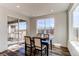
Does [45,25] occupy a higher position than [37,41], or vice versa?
[45,25]

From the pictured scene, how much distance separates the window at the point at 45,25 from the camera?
7.10 metres

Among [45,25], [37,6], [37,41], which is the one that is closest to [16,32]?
[45,25]

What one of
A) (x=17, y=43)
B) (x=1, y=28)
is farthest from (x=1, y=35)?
(x=17, y=43)

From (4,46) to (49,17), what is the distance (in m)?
3.63

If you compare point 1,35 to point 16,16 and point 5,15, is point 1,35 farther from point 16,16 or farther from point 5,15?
point 16,16

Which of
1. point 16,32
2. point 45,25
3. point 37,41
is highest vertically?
point 45,25

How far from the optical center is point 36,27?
25.6ft

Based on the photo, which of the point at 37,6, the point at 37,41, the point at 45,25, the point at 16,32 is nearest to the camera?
the point at 37,41

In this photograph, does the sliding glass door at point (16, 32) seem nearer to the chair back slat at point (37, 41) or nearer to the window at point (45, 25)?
the window at point (45, 25)

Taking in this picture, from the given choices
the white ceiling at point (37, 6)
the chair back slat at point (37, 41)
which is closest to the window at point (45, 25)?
the white ceiling at point (37, 6)

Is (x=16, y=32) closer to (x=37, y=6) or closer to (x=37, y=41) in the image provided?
(x=37, y=6)

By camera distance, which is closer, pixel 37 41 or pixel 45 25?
pixel 37 41

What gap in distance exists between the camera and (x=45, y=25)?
7457mm

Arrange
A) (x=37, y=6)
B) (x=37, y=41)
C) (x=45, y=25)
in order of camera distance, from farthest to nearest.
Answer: (x=45, y=25), (x=37, y=6), (x=37, y=41)
